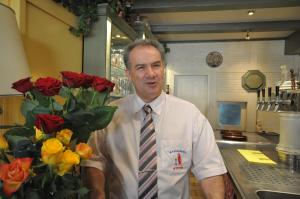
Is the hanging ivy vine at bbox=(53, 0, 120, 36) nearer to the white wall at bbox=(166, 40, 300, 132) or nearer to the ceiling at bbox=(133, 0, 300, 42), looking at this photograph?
the ceiling at bbox=(133, 0, 300, 42)

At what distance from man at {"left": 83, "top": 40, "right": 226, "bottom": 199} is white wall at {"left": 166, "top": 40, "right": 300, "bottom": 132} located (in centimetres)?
421

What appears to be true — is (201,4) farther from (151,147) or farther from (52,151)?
(52,151)

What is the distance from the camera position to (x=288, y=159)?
1.91 metres

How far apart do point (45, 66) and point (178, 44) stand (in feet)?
13.5

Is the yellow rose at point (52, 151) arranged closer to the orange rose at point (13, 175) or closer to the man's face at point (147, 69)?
the orange rose at point (13, 175)

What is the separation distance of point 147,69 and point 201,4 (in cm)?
222

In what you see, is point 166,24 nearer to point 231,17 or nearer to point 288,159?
point 231,17

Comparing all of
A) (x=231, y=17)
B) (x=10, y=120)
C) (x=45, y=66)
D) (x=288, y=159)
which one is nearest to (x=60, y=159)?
(x=10, y=120)

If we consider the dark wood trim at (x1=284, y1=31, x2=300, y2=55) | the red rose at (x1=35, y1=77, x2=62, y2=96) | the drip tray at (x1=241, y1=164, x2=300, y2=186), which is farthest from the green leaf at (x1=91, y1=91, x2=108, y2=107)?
the dark wood trim at (x1=284, y1=31, x2=300, y2=55)

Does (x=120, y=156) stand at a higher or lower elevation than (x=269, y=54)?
lower

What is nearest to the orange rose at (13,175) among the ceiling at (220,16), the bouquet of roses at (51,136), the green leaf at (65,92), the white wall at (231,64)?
the bouquet of roses at (51,136)

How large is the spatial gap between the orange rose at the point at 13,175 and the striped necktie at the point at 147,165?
2.33 feet

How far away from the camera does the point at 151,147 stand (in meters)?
1.26

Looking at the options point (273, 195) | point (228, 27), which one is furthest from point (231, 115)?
point (273, 195)
